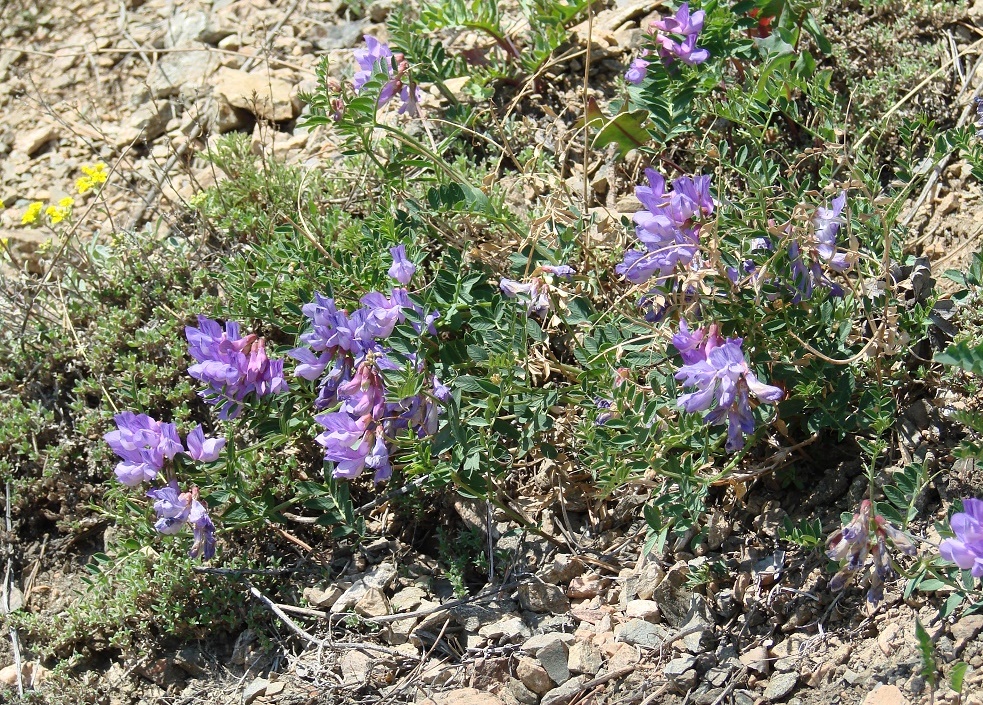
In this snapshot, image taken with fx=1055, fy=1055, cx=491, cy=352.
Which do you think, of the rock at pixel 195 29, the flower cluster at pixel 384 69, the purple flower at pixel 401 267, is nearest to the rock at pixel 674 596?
the purple flower at pixel 401 267

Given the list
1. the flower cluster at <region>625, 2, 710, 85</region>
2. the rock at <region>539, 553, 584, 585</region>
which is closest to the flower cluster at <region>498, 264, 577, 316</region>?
the rock at <region>539, 553, 584, 585</region>

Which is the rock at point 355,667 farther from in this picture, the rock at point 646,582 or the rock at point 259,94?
the rock at point 259,94

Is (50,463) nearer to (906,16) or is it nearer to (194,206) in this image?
(194,206)

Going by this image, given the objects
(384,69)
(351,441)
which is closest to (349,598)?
(351,441)

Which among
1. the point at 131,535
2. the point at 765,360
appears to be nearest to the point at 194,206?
the point at 131,535

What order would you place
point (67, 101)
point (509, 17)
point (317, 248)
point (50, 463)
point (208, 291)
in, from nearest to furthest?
point (317, 248)
point (50, 463)
point (208, 291)
point (509, 17)
point (67, 101)

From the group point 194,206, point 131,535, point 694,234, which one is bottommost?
point 131,535

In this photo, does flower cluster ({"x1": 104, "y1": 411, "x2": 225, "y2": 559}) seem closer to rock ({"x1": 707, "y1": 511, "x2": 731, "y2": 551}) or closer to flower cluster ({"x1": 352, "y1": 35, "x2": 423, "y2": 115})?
flower cluster ({"x1": 352, "y1": 35, "x2": 423, "y2": 115})
